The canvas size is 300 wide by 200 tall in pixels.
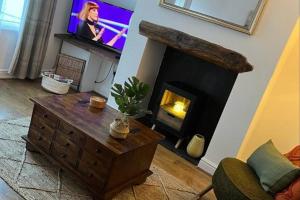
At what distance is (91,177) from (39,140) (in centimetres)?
57

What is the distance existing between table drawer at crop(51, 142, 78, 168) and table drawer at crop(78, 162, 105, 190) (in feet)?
0.24

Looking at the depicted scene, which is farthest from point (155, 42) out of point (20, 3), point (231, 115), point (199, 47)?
point (20, 3)

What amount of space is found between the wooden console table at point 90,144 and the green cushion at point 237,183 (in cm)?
54

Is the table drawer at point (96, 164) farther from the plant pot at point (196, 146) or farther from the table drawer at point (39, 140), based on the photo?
the plant pot at point (196, 146)

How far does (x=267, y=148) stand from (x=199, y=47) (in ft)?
3.98

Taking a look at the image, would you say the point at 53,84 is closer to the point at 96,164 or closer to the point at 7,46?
the point at 7,46

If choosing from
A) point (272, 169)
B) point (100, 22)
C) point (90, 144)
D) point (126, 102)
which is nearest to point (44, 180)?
point (90, 144)

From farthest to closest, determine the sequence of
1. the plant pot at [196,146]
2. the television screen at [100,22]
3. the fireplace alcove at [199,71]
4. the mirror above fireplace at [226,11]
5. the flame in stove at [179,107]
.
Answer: the television screen at [100,22] < the flame in stove at [179,107] < the plant pot at [196,146] < the fireplace alcove at [199,71] < the mirror above fireplace at [226,11]

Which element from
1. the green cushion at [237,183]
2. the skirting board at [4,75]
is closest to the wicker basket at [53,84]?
the skirting board at [4,75]

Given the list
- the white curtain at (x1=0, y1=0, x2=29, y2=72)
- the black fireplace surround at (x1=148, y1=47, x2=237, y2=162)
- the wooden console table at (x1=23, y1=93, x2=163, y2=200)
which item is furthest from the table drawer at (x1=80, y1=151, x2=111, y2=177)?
the white curtain at (x1=0, y1=0, x2=29, y2=72)

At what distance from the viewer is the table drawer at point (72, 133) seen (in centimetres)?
229

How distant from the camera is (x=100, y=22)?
4.19 meters

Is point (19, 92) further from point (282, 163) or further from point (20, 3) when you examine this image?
point (282, 163)

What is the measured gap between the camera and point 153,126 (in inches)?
150
